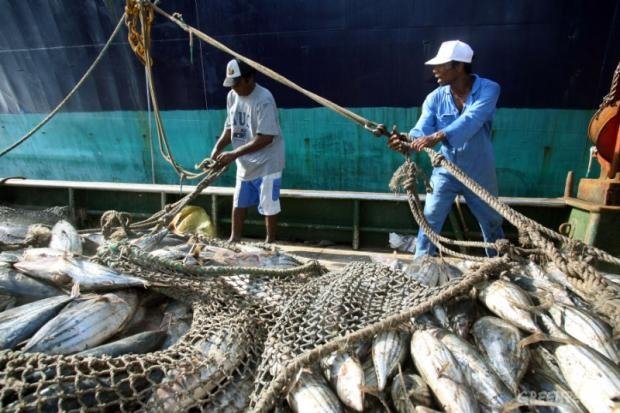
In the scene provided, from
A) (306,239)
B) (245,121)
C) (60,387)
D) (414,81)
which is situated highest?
(414,81)

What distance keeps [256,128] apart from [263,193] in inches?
30.3

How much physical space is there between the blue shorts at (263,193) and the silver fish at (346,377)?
10.7ft

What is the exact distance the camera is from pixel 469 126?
3484mm

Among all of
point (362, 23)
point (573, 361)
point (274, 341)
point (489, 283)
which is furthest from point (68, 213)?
point (573, 361)

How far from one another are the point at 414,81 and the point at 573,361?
5.14 m

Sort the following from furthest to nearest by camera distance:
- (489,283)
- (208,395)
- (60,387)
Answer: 1. (489,283)
2. (208,395)
3. (60,387)

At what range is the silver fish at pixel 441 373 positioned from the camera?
1.43 meters

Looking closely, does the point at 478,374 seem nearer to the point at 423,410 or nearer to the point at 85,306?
the point at 423,410

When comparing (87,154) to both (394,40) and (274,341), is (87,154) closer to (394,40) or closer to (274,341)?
(394,40)

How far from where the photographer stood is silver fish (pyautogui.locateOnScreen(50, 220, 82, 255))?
117 inches

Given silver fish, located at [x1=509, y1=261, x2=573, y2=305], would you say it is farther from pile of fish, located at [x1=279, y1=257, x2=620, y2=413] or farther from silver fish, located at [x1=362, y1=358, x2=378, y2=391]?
silver fish, located at [x1=362, y1=358, x2=378, y2=391]

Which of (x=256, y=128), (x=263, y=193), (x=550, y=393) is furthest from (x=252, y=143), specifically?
(x=550, y=393)

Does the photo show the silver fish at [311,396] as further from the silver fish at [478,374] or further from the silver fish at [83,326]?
the silver fish at [83,326]

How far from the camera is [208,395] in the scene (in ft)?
5.18
